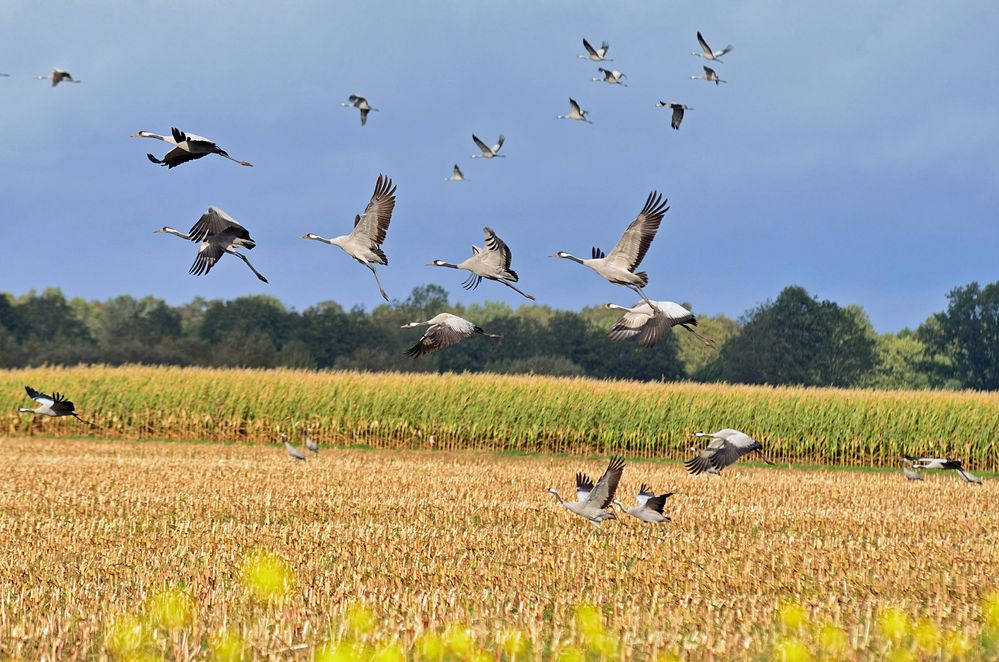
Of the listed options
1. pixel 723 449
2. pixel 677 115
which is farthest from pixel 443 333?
pixel 677 115

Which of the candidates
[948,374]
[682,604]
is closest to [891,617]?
[682,604]

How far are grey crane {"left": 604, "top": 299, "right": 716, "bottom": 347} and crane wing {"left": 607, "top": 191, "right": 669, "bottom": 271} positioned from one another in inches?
17.5

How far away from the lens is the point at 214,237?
10.4 meters

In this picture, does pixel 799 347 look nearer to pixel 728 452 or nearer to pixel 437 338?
pixel 728 452

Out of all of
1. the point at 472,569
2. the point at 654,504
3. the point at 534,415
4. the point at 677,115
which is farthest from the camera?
the point at 534,415

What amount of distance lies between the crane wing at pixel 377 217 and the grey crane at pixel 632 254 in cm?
170

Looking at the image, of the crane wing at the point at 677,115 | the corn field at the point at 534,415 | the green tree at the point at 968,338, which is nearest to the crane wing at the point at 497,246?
the crane wing at the point at 677,115

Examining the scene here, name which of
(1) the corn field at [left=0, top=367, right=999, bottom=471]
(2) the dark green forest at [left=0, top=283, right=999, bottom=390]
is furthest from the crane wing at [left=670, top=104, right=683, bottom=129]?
(2) the dark green forest at [left=0, top=283, right=999, bottom=390]

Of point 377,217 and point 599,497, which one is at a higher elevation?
point 377,217

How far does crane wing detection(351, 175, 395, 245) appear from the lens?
425 inches

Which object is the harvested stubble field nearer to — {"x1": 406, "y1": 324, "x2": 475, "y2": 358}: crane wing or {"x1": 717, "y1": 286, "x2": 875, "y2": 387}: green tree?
{"x1": 406, "y1": 324, "x2": 475, "y2": 358}: crane wing

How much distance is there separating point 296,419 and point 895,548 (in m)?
26.3

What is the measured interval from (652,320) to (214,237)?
4.27 meters

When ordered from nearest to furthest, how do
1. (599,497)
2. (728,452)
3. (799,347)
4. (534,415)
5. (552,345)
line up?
(599,497)
(728,452)
(534,415)
(799,347)
(552,345)
